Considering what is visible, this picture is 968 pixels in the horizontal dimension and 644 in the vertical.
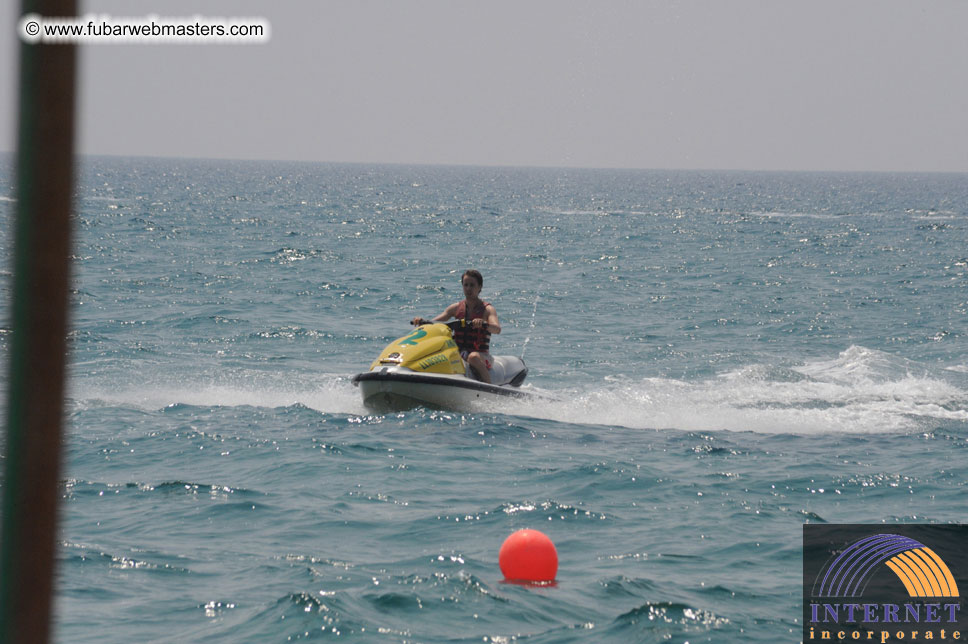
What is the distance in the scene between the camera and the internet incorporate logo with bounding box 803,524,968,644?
5871 millimetres

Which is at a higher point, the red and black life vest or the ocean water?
the red and black life vest

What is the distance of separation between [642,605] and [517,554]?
808 mm

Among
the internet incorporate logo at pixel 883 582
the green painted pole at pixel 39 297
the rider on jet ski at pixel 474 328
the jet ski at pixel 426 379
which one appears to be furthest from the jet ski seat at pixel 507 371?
the green painted pole at pixel 39 297

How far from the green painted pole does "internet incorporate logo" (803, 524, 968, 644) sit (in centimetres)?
469

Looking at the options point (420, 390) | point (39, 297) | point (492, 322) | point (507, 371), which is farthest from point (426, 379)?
point (39, 297)

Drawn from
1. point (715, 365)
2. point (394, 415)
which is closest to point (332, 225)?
point (715, 365)

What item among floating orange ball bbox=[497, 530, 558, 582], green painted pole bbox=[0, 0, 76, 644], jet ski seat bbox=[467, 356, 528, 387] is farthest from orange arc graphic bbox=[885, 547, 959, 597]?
green painted pole bbox=[0, 0, 76, 644]

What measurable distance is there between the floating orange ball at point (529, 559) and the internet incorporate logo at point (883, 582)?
1457 millimetres

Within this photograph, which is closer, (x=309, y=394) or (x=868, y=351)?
(x=309, y=394)

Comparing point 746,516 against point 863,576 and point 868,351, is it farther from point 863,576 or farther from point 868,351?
point 868,351

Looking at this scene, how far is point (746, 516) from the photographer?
25.8ft

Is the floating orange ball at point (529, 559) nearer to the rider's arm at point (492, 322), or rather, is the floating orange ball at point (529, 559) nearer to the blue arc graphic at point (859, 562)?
the blue arc graphic at point (859, 562)

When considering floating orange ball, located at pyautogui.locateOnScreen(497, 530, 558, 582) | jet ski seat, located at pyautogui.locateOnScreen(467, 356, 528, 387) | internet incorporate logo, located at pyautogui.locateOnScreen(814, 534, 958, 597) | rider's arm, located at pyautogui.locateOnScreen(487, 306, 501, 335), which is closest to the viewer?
floating orange ball, located at pyautogui.locateOnScreen(497, 530, 558, 582)

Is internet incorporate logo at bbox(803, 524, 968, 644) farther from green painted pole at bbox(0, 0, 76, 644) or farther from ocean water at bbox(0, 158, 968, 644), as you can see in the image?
green painted pole at bbox(0, 0, 76, 644)
